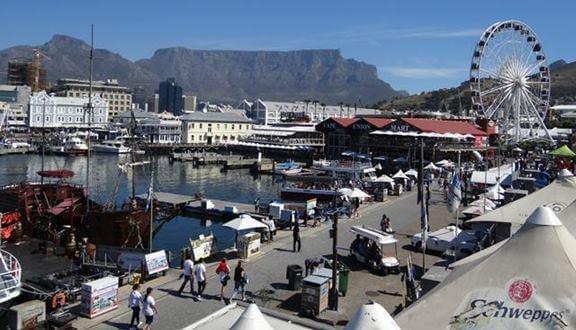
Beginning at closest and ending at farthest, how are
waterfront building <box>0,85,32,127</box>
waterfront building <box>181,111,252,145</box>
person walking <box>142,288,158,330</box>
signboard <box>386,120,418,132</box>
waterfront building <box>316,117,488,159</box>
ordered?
person walking <box>142,288,158,330</box>, waterfront building <box>316,117,488,159</box>, signboard <box>386,120,418,132</box>, waterfront building <box>181,111,252,145</box>, waterfront building <box>0,85,32,127</box>

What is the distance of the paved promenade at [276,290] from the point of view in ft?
49.4

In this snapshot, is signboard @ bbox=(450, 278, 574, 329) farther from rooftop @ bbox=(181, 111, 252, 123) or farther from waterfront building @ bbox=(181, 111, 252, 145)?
rooftop @ bbox=(181, 111, 252, 123)

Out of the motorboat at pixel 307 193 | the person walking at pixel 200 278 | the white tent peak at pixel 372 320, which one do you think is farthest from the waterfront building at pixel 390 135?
the white tent peak at pixel 372 320

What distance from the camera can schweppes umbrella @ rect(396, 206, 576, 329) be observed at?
300 inches

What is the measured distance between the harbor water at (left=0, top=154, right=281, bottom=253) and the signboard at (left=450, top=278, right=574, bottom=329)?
23938mm

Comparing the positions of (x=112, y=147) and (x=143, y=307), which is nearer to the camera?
(x=143, y=307)

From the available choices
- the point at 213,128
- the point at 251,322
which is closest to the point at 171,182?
the point at 213,128

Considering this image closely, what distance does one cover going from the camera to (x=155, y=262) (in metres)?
18.8

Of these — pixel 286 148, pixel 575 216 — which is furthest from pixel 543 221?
pixel 286 148

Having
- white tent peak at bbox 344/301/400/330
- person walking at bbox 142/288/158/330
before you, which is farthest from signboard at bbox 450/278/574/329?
person walking at bbox 142/288/158/330

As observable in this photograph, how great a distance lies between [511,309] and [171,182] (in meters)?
60.7

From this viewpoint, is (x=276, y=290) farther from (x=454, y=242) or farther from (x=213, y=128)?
(x=213, y=128)

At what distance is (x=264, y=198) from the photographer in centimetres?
5453

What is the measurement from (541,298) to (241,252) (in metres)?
14.7
